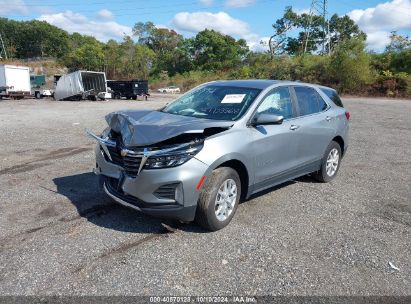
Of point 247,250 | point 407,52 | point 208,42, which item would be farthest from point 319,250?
point 208,42

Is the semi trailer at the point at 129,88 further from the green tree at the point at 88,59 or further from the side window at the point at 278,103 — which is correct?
the green tree at the point at 88,59

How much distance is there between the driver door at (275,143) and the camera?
16.1 feet

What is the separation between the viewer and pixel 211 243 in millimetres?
4199

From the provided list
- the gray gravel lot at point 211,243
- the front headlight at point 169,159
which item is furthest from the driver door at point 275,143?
the front headlight at point 169,159

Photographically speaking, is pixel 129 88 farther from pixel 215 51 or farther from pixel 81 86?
pixel 215 51

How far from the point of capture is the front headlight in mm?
4074

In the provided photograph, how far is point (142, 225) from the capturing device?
15.1 feet

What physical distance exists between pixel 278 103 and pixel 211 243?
7.56 feet

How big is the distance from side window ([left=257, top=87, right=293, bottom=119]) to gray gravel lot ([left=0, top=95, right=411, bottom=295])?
4.17 feet

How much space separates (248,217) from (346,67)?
33.6 metres

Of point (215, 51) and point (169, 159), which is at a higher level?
point (215, 51)

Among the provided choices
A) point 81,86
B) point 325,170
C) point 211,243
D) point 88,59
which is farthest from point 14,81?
point 88,59

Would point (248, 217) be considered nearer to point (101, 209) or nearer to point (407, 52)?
point (101, 209)

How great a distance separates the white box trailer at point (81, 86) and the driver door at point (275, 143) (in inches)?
984
